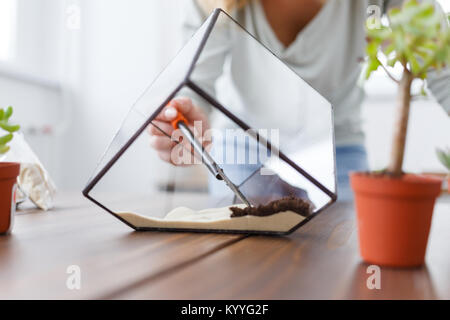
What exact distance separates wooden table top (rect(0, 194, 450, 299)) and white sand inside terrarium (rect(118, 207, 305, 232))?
2 centimetres

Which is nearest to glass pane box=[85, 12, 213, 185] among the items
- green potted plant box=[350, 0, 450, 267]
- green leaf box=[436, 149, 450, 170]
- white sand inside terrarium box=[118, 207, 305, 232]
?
white sand inside terrarium box=[118, 207, 305, 232]

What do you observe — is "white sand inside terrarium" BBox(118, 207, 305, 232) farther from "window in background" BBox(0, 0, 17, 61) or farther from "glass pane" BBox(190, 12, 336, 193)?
"window in background" BBox(0, 0, 17, 61)

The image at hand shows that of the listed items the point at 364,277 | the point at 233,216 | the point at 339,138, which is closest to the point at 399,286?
the point at 364,277

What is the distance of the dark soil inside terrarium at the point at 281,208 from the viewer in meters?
0.60

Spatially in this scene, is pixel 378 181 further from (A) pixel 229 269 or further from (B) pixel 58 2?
(B) pixel 58 2

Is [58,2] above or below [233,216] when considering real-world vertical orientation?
above

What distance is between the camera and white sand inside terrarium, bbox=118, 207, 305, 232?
0.63 m

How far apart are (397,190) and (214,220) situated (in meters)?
0.29

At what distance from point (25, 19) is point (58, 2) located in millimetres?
256

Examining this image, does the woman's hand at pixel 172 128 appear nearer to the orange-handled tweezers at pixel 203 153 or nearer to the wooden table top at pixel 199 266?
the orange-handled tweezers at pixel 203 153

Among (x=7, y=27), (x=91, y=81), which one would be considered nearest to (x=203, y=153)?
(x=7, y=27)

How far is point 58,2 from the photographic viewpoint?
2.75 m
